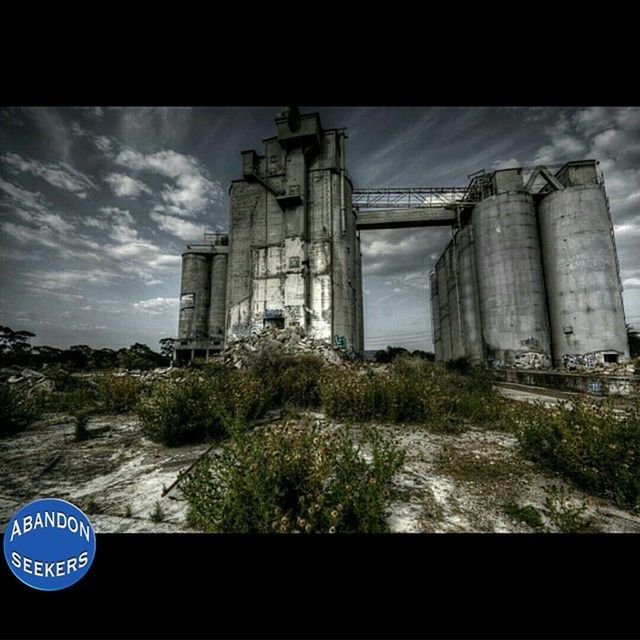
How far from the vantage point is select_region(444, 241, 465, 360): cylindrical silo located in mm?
25344

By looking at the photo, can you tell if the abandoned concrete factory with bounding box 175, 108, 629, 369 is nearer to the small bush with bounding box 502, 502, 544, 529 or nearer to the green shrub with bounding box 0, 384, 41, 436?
the green shrub with bounding box 0, 384, 41, 436

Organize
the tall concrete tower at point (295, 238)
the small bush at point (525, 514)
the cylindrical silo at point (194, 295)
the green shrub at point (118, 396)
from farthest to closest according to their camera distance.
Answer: the cylindrical silo at point (194, 295) → the tall concrete tower at point (295, 238) → the green shrub at point (118, 396) → the small bush at point (525, 514)

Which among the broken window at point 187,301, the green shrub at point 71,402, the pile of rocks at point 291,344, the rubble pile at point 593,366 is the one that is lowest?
the green shrub at point 71,402

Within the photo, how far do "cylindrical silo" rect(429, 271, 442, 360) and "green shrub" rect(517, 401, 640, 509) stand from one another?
31.4 m

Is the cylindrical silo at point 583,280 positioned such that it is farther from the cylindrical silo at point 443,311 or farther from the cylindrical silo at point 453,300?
the cylindrical silo at point 443,311

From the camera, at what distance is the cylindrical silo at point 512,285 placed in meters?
18.1

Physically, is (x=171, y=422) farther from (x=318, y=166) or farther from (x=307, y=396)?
(x=318, y=166)

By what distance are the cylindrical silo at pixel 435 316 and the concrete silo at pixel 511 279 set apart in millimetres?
13073

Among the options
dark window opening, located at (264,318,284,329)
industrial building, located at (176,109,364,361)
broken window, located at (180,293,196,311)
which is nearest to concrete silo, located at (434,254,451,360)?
industrial building, located at (176,109,364,361)

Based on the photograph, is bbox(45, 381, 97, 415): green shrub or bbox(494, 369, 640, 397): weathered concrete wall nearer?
bbox(45, 381, 97, 415): green shrub

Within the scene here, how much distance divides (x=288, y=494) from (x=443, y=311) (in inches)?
1266

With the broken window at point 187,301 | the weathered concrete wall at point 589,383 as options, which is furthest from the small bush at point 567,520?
the broken window at point 187,301
